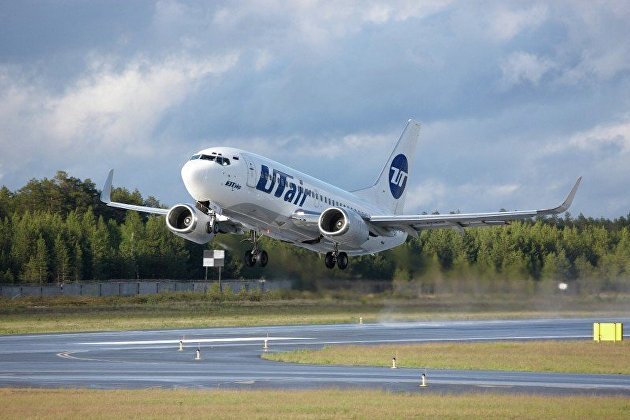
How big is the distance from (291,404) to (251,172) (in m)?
12.5

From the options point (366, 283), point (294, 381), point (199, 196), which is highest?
point (199, 196)

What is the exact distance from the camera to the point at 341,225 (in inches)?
2229

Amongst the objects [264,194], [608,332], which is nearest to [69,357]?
[264,194]

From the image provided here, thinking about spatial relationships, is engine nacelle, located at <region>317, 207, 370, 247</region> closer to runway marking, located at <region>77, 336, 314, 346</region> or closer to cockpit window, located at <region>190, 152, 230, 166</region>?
cockpit window, located at <region>190, 152, 230, 166</region>

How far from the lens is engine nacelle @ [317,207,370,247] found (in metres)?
56.2

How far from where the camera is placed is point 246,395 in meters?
49.0

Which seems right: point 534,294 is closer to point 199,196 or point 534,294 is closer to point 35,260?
point 199,196

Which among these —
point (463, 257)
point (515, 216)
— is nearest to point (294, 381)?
point (515, 216)

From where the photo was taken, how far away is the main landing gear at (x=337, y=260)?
6058 centimetres

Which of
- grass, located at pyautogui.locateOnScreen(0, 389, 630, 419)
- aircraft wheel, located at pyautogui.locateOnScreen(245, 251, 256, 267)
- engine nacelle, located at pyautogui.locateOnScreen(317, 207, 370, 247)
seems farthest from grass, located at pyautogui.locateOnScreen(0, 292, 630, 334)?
grass, located at pyautogui.locateOnScreen(0, 389, 630, 419)

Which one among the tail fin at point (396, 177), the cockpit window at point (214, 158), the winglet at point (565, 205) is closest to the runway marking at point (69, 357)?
the tail fin at point (396, 177)

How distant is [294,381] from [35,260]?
8069 cm

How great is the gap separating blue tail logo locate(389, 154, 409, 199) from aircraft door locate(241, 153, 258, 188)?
20163 mm

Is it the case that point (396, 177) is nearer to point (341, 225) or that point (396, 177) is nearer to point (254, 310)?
point (341, 225)
